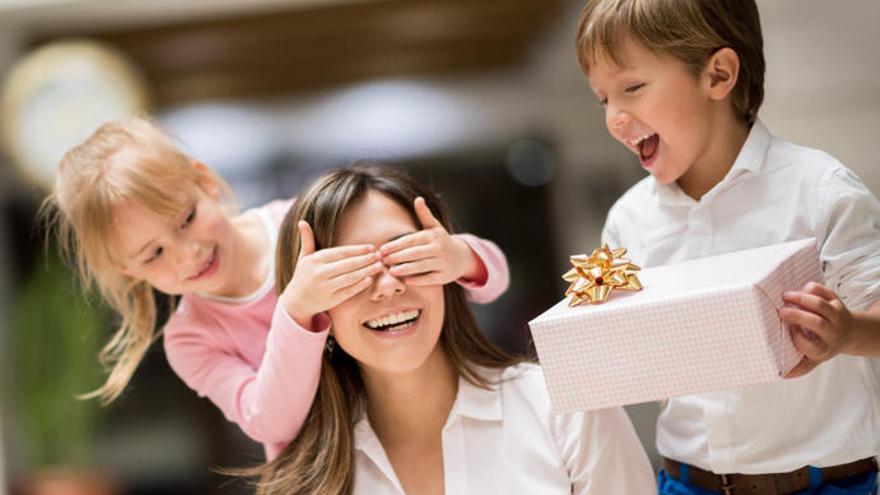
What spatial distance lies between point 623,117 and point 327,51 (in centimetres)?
246

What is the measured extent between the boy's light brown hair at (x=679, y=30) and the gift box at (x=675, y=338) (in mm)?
287

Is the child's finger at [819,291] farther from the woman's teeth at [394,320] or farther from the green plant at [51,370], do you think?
the green plant at [51,370]

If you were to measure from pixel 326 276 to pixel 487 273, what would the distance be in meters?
0.29

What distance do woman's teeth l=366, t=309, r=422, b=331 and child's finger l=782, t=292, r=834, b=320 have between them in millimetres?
476

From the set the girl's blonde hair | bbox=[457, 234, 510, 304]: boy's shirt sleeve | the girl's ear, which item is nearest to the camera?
bbox=[457, 234, 510, 304]: boy's shirt sleeve

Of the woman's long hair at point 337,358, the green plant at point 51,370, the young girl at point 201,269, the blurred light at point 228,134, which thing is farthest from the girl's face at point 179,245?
the green plant at point 51,370

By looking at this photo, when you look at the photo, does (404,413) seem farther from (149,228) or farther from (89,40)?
(89,40)

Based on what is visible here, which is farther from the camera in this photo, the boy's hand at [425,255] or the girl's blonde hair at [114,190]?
the girl's blonde hair at [114,190]

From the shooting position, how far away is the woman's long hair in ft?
4.63

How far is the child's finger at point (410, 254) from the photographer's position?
1.34 metres

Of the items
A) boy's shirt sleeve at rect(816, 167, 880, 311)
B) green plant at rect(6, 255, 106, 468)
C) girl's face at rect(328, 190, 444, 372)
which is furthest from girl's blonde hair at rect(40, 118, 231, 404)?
green plant at rect(6, 255, 106, 468)

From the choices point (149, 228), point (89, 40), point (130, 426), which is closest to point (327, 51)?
point (89, 40)

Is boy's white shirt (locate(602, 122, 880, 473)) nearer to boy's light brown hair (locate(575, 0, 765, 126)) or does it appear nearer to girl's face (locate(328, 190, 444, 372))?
boy's light brown hair (locate(575, 0, 765, 126))

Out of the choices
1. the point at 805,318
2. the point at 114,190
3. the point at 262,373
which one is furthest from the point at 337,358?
the point at 805,318
